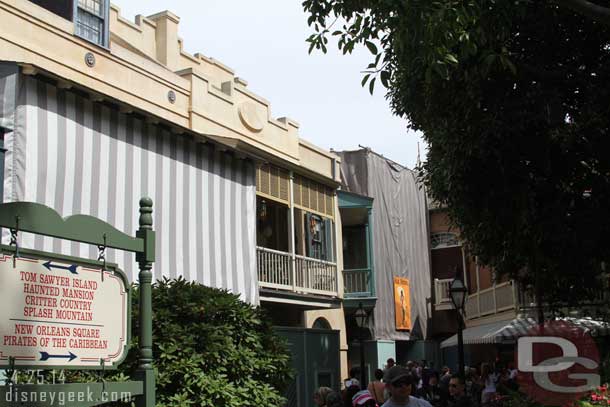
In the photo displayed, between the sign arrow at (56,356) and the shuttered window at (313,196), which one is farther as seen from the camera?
the shuttered window at (313,196)

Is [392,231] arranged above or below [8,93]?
above

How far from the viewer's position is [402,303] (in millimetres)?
30312

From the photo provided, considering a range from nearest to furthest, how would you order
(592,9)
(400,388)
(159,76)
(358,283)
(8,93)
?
(400,388), (592,9), (8,93), (159,76), (358,283)

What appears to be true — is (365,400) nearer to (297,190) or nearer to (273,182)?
(273,182)

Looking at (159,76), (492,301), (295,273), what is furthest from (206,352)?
(492,301)

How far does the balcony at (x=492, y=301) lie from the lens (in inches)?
1066

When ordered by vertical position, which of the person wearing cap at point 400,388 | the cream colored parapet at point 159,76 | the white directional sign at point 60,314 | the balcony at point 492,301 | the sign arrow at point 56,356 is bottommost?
the person wearing cap at point 400,388

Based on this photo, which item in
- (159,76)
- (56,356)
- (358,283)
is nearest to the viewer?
(56,356)

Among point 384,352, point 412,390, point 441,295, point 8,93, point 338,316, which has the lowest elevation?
point 412,390

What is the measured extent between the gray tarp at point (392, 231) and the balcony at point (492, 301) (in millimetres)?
1954

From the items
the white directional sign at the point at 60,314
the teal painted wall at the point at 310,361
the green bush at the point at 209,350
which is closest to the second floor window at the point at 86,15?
the teal painted wall at the point at 310,361

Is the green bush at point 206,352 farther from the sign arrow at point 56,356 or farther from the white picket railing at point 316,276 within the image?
the white picket railing at point 316,276

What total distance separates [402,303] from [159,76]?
15580 millimetres

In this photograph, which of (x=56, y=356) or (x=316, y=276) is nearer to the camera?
(x=56, y=356)
